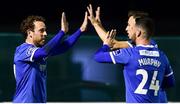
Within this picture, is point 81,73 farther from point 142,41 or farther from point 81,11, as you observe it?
point 142,41

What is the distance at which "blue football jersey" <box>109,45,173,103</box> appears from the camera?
6.30 meters

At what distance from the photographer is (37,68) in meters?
6.75

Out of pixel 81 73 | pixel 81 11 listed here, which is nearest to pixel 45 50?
pixel 81 73

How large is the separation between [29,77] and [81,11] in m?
6.45

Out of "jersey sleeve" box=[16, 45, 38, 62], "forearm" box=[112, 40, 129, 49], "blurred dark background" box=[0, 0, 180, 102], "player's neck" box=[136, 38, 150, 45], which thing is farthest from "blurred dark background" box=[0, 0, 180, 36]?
"player's neck" box=[136, 38, 150, 45]

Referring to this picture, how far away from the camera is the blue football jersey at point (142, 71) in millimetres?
6301

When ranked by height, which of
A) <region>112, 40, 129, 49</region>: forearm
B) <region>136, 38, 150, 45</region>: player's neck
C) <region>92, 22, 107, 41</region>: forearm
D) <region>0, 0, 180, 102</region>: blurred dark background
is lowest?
<region>0, 0, 180, 102</region>: blurred dark background

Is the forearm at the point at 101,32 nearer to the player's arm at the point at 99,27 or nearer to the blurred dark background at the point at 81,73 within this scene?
the player's arm at the point at 99,27

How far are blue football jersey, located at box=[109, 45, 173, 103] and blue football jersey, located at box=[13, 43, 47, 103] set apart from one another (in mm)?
804

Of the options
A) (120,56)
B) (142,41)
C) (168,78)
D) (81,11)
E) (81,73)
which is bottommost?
(81,73)

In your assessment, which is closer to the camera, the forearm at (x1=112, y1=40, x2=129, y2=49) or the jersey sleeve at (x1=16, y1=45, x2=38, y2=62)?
the jersey sleeve at (x1=16, y1=45, x2=38, y2=62)

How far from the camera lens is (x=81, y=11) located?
42.9 feet

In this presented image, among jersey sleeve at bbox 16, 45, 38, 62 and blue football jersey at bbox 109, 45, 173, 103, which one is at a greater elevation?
jersey sleeve at bbox 16, 45, 38, 62

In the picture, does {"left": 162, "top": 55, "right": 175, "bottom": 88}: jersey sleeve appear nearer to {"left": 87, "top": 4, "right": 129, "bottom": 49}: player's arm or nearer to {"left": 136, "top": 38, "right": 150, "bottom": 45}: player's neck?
{"left": 136, "top": 38, "right": 150, "bottom": 45}: player's neck
